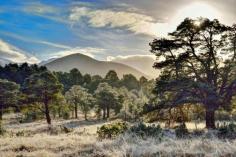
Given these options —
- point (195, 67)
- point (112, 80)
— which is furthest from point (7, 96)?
point (112, 80)

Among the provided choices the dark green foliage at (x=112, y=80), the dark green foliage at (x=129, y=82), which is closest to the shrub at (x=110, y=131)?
the dark green foliage at (x=112, y=80)

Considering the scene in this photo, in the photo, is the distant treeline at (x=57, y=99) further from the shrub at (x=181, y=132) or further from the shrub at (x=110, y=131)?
the shrub at (x=110, y=131)

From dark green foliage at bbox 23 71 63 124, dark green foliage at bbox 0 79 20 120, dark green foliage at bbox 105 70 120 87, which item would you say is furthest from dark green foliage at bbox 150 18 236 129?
dark green foliage at bbox 105 70 120 87

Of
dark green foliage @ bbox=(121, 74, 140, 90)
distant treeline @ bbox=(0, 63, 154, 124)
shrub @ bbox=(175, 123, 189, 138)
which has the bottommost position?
shrub @ bbox=(175, 123, 189, 138)

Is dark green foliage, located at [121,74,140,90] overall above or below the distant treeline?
above

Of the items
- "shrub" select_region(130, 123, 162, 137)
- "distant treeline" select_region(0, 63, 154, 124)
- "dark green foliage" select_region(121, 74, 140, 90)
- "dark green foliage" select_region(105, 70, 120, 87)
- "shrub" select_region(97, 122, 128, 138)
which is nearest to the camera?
"shrub" select_region(130, 123, 162, 137)

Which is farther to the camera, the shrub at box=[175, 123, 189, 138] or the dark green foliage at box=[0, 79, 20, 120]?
the dark green foliage at box=[0, 79, 20, 120]

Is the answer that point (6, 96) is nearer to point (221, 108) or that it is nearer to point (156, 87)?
point (156, 87)

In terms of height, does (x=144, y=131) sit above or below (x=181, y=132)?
above

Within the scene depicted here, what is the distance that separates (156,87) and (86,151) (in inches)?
838

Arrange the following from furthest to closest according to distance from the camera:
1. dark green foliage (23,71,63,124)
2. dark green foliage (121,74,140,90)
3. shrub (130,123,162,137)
Answer: dark green foliage (121,74,140,90) < dark green foliage (23,71,63,124) < shrub (130,123,162,137)

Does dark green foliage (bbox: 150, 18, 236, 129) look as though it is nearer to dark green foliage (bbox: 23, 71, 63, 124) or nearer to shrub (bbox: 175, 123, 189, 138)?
shrub (bbox: 175, 123, 189, 138)

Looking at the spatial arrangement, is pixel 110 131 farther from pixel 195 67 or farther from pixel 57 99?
pixel 57 99

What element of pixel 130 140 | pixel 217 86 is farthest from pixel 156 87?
pixel 130 140
